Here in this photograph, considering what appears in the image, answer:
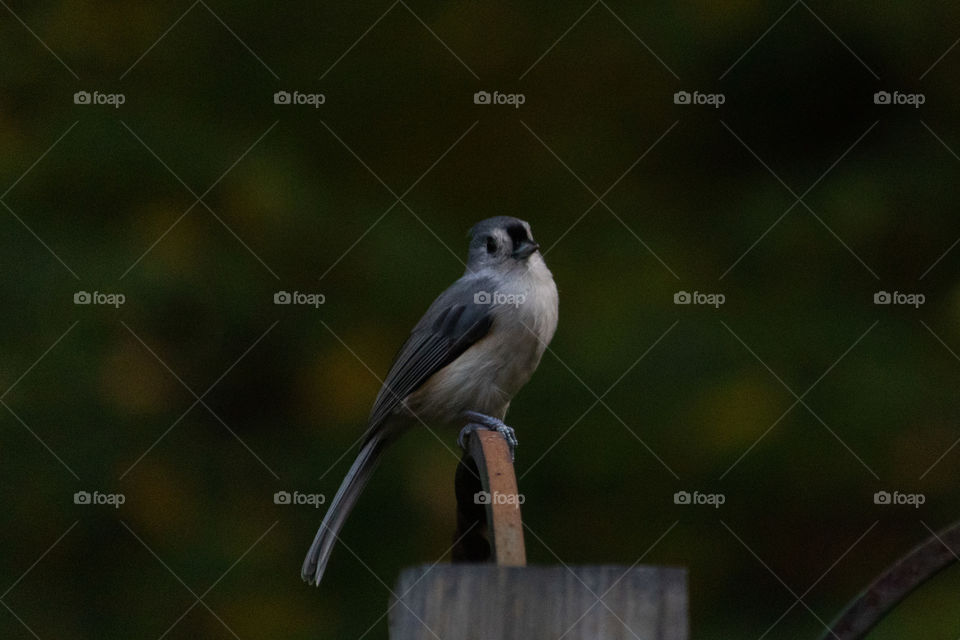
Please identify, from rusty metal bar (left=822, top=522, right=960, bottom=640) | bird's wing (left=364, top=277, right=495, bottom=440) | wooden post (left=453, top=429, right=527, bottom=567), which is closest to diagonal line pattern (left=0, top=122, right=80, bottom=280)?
bird's wing (left=364, top=277, right=495, bottom=440)

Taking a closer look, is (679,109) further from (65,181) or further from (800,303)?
(65,181)

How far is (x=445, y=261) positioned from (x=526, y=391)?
49 cm

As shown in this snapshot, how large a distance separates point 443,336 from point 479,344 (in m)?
0.11

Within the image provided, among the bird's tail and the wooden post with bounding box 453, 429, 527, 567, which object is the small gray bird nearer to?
the bird's tail

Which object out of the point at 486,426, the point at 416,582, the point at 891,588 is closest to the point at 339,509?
the point at 486,426

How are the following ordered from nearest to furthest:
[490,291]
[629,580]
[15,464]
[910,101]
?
[629,580] < [490,291] < [15,464] < [910,101]

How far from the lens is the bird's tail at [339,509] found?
332cm

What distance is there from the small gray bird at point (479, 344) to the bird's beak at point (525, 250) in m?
0.02

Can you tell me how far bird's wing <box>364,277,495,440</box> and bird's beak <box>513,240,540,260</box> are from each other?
17 cm

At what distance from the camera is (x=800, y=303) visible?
4.62 meters

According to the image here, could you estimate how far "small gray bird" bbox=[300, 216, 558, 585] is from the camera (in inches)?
157

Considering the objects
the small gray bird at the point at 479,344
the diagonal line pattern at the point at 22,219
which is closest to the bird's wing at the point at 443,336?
the small gray bird at the point at 479,344

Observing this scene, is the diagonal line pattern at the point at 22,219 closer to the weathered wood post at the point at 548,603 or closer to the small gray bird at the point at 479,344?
the small gray bird at the point at 479,344

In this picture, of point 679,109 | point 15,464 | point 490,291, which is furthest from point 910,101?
point 15,464
